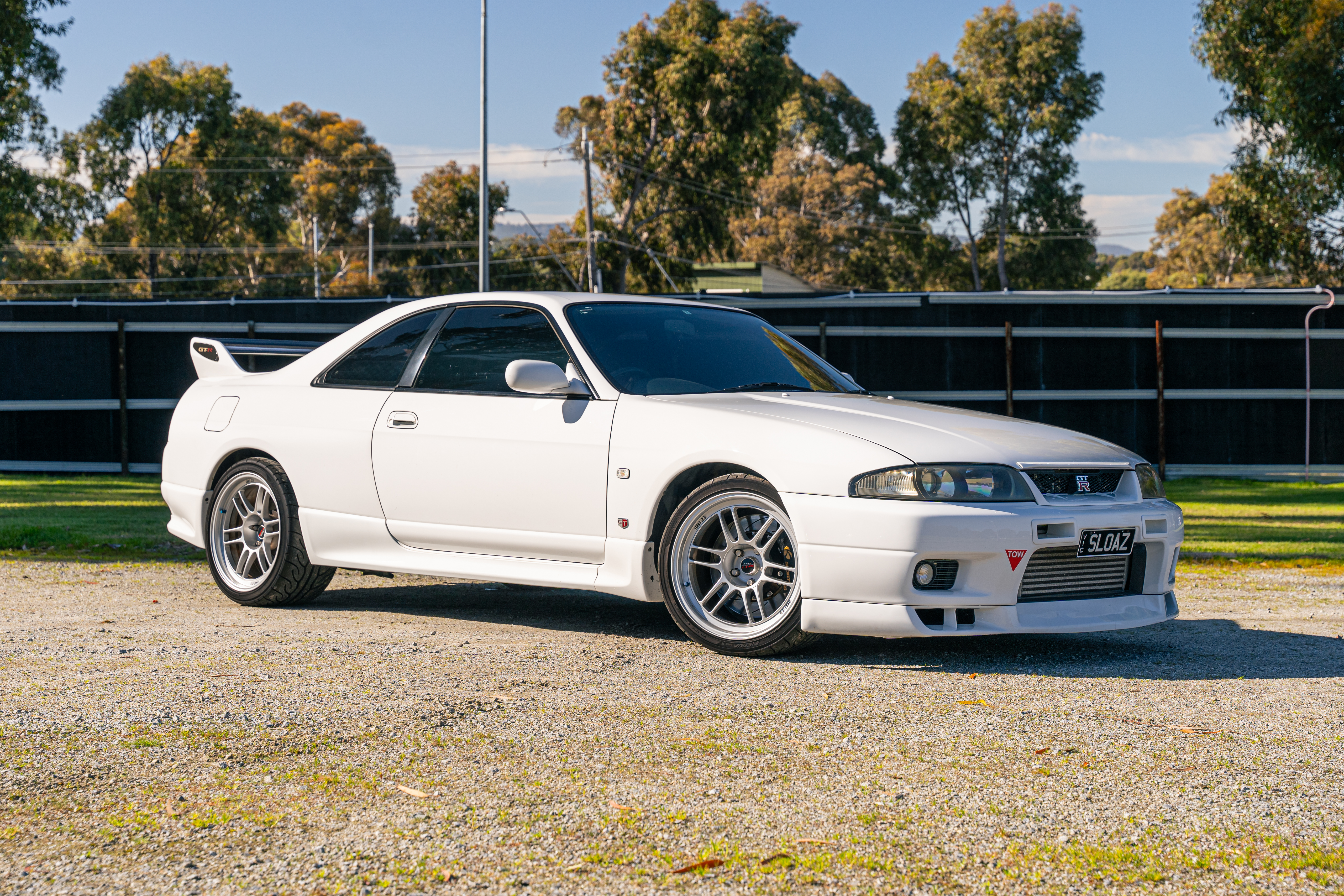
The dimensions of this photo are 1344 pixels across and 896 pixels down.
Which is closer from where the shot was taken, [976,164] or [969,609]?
[969,609]

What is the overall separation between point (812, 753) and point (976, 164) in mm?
53778

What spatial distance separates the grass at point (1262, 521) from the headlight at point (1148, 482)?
3.75 m

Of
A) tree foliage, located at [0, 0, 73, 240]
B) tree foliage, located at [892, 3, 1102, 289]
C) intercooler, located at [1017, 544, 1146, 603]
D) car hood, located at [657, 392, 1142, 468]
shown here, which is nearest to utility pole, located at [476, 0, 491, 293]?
tree foliage, located at [0, 0, 73, 240]

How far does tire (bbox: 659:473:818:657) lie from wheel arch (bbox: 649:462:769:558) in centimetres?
5

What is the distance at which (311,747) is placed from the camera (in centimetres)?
357

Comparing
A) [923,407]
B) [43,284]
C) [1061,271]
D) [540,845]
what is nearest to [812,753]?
[540,845]

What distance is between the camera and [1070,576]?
4859 millimetres

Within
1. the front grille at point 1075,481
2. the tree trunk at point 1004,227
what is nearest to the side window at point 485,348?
the front grille at point 1075,481

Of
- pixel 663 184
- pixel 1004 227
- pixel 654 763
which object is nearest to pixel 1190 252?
pixel 1004 227

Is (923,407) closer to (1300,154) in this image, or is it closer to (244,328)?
(244,328)

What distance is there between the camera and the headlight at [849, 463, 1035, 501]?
184 inches

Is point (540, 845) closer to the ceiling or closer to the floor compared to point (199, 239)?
closer to the floor

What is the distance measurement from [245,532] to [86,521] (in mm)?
4675

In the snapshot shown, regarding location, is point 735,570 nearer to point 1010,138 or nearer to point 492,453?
point 492,453
